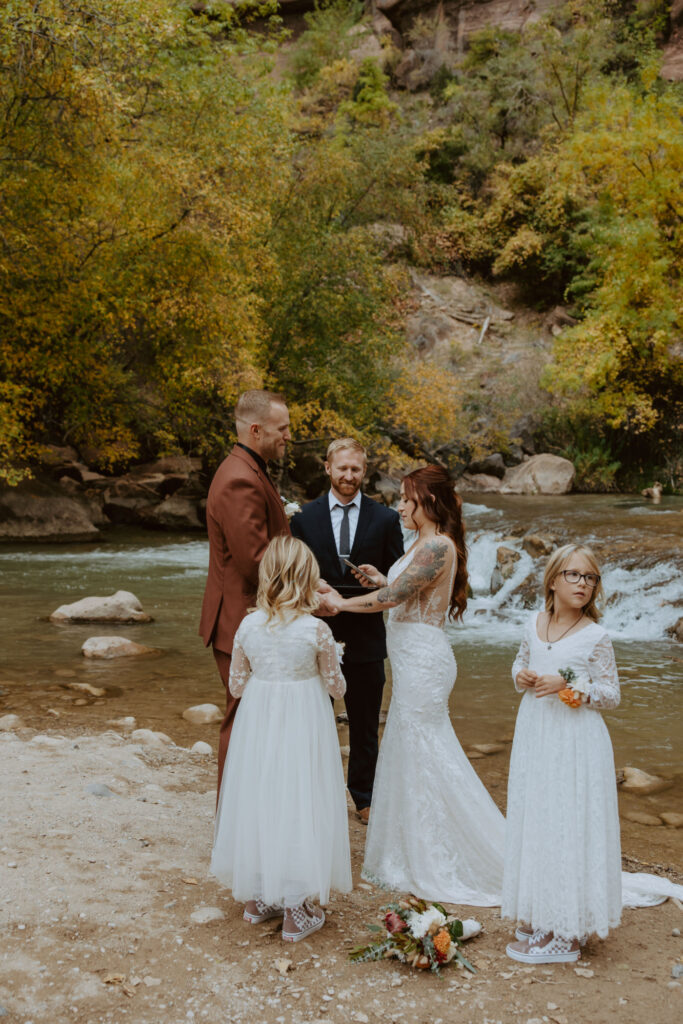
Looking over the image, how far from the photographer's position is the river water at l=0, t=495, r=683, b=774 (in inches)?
292

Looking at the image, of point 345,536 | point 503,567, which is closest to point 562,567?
point 345,536

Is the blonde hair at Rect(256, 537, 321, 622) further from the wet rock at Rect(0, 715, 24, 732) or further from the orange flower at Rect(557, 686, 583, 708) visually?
the wet rock at Rect(0, 715, 24, 732)

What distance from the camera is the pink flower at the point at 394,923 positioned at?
10.2ft

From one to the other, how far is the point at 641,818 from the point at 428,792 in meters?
2.46

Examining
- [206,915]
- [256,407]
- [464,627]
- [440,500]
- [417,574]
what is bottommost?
[464,627]

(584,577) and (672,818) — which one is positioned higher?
(584,577)

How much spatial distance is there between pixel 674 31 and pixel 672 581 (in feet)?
101

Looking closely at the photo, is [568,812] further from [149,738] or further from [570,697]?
[149,738]

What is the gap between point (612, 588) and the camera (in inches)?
471

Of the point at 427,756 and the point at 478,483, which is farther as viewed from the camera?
the point at 478,483

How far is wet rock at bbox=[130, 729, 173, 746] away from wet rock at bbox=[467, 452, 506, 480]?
19308 mm

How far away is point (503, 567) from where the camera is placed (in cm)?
1354

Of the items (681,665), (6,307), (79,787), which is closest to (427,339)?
(6,307)

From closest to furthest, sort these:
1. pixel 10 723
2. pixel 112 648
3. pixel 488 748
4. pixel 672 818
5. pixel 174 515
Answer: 1. pixel 672 818
2. pixel 10 723
3. pixel 488 748
4. pixel 112 648
5. pixel 174 515
